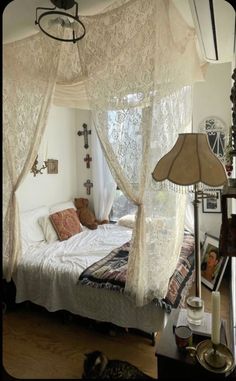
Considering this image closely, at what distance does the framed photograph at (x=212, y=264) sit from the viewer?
257cm

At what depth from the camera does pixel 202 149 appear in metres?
1.19

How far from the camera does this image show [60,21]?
1.48 m

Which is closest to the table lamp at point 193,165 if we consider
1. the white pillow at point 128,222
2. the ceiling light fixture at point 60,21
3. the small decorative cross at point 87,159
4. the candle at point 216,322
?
the candle at point 216,322

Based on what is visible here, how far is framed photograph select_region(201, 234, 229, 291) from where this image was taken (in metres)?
2.57

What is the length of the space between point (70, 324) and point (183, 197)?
55.4 inches

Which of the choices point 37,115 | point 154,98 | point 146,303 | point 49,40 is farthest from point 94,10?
point 146,303

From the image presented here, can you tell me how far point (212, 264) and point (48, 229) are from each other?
1.85 metres

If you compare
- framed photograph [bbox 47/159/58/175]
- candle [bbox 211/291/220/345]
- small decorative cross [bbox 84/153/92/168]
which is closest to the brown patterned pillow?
framed photograph [bbox 47/159/58/175]

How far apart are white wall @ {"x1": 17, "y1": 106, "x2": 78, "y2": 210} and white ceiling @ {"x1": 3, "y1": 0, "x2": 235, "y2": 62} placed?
1652mm

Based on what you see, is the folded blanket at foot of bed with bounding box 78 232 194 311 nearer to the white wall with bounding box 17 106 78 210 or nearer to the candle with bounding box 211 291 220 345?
the candle with bounding box 211 291 220 345

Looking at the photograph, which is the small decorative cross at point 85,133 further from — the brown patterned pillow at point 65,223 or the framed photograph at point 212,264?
the framed photograph at point 212,264

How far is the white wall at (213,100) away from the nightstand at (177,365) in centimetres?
209

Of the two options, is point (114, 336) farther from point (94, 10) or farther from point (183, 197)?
point (94, 10)

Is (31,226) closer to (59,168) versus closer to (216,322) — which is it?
(59,168)
